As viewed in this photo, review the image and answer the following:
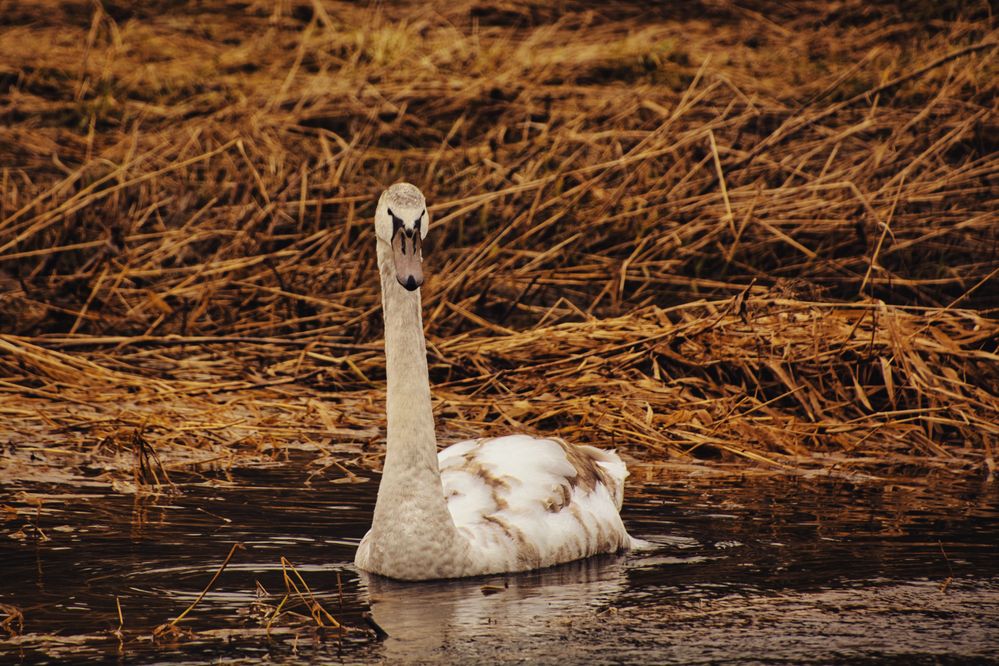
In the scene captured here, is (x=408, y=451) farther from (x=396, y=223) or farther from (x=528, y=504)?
(x=396, y=223)

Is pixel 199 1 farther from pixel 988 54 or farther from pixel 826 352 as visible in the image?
pixel 826 352

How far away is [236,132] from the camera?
13359 mm

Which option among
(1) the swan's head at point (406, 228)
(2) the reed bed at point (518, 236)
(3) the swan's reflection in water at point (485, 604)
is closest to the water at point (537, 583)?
(3) the swan's reflection in water at point (485, 604)

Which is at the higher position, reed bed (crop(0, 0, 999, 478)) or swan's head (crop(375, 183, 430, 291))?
reed bed (crop(0, 0, 999, 478))

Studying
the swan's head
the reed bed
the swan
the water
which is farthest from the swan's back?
the reed bed

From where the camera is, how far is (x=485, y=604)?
18.2ft

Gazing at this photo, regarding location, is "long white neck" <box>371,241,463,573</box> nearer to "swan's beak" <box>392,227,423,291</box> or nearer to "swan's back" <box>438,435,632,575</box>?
"swan's back" <box>438,435,632,575</box>

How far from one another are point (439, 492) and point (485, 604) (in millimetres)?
507

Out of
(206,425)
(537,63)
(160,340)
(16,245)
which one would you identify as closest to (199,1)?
(537,63)

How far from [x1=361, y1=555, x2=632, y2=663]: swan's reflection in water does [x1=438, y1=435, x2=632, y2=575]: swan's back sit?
0.26 ft

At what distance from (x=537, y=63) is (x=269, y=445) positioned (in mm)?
7730

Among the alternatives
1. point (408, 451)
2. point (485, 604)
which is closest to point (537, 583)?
point (485, 604)

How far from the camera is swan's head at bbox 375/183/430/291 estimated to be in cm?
568

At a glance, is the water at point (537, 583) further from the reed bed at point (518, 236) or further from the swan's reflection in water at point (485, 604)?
the reed bed at point (518, 236)
